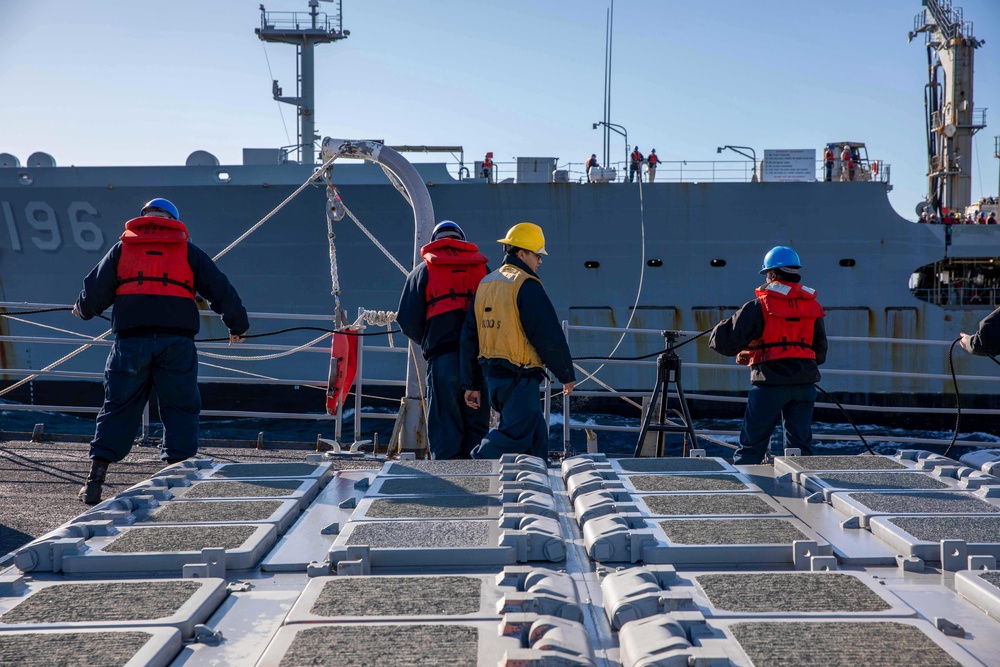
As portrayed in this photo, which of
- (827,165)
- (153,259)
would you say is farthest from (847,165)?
(153,259)

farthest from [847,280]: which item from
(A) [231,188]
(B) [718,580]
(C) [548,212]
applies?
(B) [718,580]

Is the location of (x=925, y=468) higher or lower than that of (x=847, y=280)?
lower

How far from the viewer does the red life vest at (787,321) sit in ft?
13.7

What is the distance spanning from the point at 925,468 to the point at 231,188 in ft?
46.6

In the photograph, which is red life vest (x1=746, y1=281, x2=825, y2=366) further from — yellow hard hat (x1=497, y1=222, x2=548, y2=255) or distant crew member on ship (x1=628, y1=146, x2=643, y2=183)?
distant crew member on ship (x1=628, y1=146, x2=643, y2=183)

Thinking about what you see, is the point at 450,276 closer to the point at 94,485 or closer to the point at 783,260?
the point at 783,260

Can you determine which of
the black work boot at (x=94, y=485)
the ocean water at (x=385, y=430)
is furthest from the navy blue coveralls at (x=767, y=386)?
the ocean water at (x=385, y=430)

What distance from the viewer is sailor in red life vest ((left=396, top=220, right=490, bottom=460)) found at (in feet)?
13.4

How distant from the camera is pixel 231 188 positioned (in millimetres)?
14867

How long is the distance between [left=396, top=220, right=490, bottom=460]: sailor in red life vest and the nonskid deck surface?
173cm

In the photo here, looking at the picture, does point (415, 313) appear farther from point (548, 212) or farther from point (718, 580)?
point (548, 212)

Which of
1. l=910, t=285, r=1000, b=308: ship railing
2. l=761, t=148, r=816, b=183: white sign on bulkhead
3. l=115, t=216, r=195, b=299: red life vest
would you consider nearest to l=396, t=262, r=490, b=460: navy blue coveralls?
l=115, t=216, r=195, b=299: red life vest

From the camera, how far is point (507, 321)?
144 inches

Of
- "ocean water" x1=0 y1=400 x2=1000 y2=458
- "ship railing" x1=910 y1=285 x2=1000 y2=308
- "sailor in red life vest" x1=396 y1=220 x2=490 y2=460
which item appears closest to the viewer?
"sailor in red life vest" x1=396 y1=220 x2=490 y2=460
